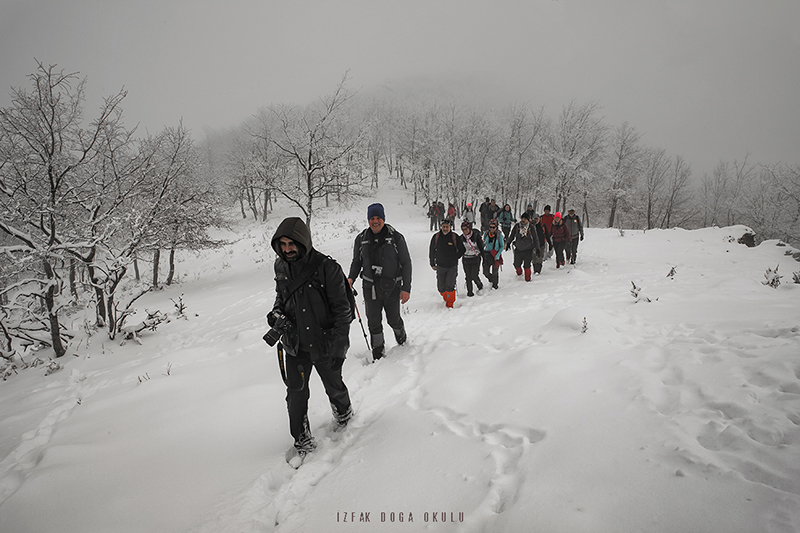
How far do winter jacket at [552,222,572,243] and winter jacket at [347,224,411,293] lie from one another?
6.75 meters

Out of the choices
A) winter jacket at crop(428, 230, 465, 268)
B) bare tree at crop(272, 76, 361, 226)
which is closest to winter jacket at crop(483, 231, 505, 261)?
winter jacket at crop(428, 230, 465, 268)

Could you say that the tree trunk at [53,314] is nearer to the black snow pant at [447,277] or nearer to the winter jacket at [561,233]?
the black snow pant at [447,277]

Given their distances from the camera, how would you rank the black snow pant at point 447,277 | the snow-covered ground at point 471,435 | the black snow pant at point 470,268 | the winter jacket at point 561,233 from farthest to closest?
the winter jacket at point 561,233
the black snow pant at point 470,268
the black snow pant at point 447,277
the snow-covered ground at point 471,435

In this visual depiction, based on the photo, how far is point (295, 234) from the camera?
254cm

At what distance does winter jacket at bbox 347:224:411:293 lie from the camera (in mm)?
4457

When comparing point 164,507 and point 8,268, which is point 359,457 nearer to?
point 164,507

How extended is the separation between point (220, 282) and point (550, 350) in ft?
50.8

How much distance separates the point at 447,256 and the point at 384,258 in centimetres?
244

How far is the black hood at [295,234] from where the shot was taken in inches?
98.8

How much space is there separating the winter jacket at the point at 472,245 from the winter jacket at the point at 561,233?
3589 mm

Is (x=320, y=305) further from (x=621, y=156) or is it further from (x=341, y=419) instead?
(x=621, y=156)

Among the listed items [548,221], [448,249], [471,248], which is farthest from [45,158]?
[548,221]

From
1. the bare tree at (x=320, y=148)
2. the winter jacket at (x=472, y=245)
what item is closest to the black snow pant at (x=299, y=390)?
the winter jacket at (x=472, y=245)

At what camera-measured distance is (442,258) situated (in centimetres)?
659
